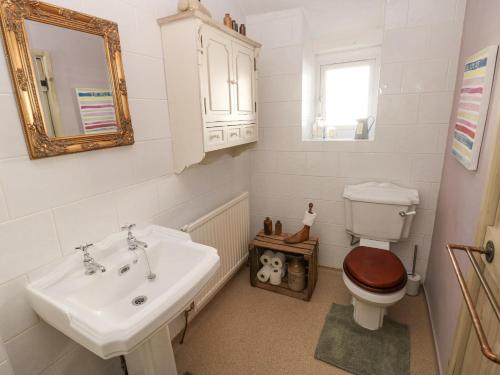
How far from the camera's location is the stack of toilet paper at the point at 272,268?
2129 millimetres

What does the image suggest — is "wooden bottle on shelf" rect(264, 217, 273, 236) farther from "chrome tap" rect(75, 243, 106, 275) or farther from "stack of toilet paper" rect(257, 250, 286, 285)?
"chrome tap" rect(75, 243, 106, 275)

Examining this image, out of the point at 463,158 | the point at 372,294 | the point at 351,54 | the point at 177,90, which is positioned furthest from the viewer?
the point at 351,54

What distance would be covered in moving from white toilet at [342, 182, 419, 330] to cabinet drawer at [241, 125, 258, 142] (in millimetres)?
800

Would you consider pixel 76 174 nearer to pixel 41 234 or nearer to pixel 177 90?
pixel 41 234

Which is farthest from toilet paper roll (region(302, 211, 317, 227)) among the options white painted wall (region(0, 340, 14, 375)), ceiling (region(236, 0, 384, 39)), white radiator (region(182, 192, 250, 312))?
white painted wall (region(0, 340, 14, 375))

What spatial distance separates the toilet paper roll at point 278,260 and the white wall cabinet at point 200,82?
992 millimetres

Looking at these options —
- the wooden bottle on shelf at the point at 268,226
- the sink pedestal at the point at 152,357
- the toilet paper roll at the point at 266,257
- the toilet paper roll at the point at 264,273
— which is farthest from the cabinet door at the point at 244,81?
the sink pedestal at the point at 152,357

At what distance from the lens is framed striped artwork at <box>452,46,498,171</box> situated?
1.11 meters

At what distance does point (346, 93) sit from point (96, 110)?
2.07 m

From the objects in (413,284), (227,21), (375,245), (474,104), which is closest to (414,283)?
(413,284)

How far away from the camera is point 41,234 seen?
979mm

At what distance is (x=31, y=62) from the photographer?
35.4 inches

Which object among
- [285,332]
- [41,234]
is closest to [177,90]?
[41,234]

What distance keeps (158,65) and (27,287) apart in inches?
43.4
